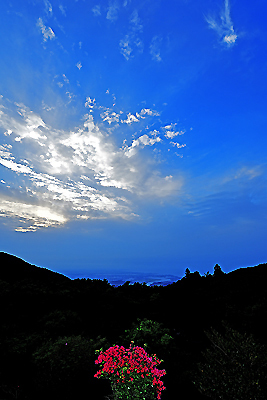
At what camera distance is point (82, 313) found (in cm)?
1373

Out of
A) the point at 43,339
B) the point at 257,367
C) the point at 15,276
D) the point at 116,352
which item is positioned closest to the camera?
the point at 257,367

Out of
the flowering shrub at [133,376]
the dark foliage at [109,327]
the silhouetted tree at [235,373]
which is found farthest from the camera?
the dark foliage at [109,327]

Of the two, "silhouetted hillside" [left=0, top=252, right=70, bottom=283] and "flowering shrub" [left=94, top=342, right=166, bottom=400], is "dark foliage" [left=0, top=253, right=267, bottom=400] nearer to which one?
"flowering shrub" [left=94, top=342, right=166, bottom=400]

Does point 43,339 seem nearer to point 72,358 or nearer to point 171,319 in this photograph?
point 72,358

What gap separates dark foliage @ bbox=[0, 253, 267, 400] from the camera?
7723 mm

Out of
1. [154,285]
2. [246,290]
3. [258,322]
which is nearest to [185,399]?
[258,322]

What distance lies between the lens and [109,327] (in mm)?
12094

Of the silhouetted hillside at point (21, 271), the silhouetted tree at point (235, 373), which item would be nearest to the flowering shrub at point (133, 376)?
the silhouetted tree at point (235, 373)

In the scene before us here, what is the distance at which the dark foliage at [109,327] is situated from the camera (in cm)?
772

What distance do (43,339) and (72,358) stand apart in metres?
2.86

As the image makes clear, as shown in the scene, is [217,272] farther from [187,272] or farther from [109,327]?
[109,327]

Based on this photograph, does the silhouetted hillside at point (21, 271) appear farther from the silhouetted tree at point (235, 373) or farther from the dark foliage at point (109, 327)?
the silhouetted tree at point (235, 373)

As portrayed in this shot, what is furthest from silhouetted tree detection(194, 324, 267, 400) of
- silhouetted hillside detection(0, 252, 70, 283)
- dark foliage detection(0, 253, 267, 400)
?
silhouetted hillside detection(0, 252, 70, 283)

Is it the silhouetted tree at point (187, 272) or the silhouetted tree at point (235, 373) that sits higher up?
the silhouetted tree at point (187, 272)
